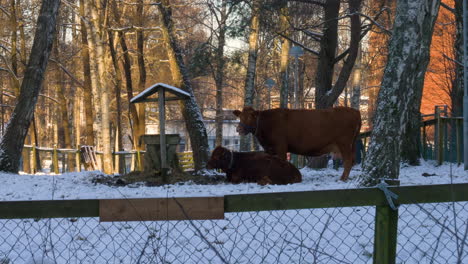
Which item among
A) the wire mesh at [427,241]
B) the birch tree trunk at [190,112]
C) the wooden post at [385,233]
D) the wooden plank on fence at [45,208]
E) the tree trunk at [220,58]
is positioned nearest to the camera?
the wooden plank on fence at [45,208]

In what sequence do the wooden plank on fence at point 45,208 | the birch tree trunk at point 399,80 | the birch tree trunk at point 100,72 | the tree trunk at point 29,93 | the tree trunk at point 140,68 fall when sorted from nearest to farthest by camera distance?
the wooden plank on fence at point 45,208 < the birch tree trunk at point 399,80 < the tree trunk at point 29,93 < the birch tree trunk at point 100,72 < the tree trunk at point 140,68

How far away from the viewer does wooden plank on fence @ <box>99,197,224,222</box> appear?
133 inches

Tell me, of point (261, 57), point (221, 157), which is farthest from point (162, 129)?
point (261, 57)

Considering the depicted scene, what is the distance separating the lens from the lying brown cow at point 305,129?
33.9 ft

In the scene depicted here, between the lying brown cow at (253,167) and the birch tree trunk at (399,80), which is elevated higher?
the birch tree trunk at (399,80)

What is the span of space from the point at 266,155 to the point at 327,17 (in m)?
7.29

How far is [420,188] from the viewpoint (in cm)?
348

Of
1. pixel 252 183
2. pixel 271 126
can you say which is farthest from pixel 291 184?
pixel 271 126

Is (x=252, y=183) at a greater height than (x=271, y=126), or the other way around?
(x=271, y=126)

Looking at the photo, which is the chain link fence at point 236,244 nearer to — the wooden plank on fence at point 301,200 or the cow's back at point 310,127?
the wooden plank on fence at point 301,200

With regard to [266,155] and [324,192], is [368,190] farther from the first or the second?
[266,155]

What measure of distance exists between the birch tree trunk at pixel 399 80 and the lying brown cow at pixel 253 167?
8.10 feet

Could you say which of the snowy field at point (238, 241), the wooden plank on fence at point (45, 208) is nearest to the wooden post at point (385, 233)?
the snowy field at point (238, 241)

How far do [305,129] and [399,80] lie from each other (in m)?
3.33
